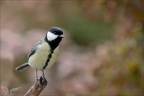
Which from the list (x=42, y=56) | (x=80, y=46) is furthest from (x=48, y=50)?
(x=80, y=46)

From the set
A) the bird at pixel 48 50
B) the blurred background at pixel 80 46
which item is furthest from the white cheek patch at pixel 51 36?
the blurred background at pixel 80 46

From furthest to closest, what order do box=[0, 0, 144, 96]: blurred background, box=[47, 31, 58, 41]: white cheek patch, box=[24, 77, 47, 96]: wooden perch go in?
box=[0, 0, 144, 96]: blurred background < box=[47, 31, 58, 41]: white cheek patch < box=[24, 77, 47, 96]: wooden perch

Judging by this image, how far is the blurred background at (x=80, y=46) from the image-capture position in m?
5.57

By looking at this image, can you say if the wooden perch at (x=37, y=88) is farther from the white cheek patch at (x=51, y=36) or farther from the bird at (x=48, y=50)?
the white cheek patch at (x=51, y=36)

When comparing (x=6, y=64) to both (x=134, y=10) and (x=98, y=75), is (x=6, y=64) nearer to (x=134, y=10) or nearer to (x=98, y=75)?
(x=98, y=75)

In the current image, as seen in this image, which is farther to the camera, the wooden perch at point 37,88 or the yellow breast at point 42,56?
the yellow breast at point 42,56

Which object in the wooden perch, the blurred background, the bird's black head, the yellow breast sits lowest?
the blurred background

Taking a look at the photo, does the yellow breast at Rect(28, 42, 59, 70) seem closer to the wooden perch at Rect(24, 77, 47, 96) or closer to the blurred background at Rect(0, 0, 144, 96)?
the wooden perch at Rect(24, 77, 47, 96)

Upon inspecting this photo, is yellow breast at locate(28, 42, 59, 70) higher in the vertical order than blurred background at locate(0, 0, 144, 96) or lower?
higher

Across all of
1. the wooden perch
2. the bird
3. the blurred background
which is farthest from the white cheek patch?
the blurred background

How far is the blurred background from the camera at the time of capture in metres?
5.57

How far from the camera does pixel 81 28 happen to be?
8992 mm

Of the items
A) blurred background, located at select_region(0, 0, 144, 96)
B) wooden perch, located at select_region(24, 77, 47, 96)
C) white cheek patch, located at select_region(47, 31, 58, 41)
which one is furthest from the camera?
blurred background, located at select_region(0, 0, 144, 96)

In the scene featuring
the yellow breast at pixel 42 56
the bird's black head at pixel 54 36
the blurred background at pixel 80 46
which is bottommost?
the blurred background at pixel 80 46
